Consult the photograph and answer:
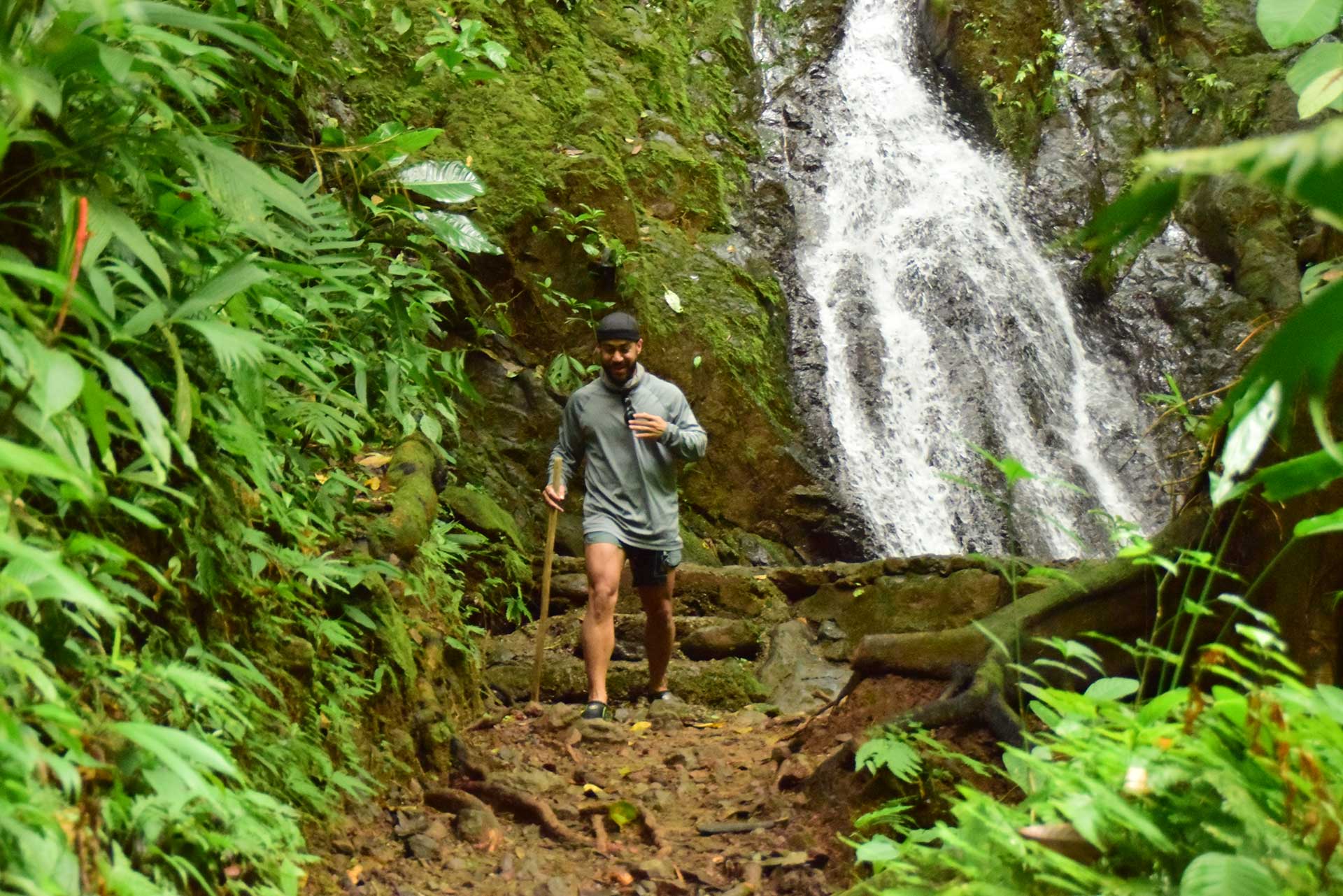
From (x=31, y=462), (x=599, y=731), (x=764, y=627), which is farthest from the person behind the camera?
(x=764, y=627)

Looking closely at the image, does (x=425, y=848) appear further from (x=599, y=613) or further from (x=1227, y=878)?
(x=1227, y=878)

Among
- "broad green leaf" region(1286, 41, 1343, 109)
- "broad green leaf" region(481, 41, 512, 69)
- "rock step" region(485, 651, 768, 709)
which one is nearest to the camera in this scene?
"broad green leaf" region(1286, 41, 1343, 109)

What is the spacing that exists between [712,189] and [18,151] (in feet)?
31.2

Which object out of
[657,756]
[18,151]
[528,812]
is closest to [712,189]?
[657,756]

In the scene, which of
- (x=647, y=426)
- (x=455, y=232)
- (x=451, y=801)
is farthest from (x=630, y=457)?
(x=451, y=801)

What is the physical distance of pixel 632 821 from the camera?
3949 millimetres

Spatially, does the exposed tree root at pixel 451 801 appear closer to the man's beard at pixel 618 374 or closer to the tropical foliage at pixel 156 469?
the tropical foliage at pixel 156 469

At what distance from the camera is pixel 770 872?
3.39 m

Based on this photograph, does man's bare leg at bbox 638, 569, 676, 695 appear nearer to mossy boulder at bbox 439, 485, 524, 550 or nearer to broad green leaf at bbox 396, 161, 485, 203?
mossy boulder at bbox 439, 485, 524, 550

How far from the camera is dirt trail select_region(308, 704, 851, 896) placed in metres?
3.29

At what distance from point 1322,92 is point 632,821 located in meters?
3.30

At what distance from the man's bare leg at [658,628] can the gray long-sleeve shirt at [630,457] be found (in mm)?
251

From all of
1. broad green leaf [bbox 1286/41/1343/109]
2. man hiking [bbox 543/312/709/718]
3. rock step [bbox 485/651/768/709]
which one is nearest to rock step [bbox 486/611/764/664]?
rock step [bbox 485/651/768/709]

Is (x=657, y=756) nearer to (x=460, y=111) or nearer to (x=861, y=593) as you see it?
(x=861, y=593)
